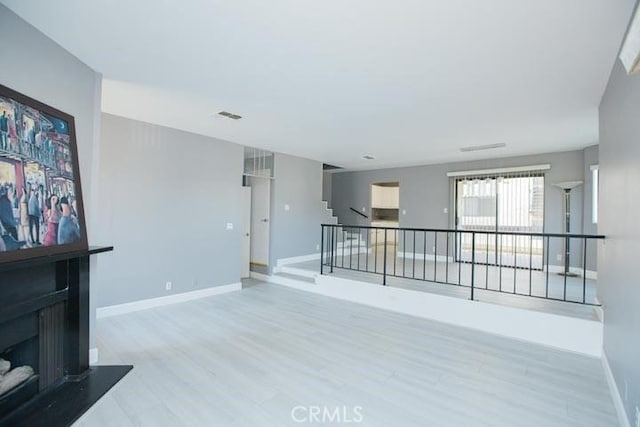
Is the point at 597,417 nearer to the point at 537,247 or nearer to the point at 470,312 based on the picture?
the point at 470,312

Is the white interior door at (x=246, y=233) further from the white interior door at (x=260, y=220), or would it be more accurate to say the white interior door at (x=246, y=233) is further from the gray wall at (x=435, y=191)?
the gray wall at (x=435, y=191)

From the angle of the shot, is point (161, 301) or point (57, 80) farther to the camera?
point (161, 301)

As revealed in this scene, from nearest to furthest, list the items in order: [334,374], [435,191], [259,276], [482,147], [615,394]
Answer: [615,394] → [334,374] → [482,147] → [259,276] → [435,191]

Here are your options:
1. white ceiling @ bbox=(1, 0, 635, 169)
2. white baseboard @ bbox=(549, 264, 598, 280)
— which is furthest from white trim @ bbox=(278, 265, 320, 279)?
white baseboard @ bbox=(549, 264, 598, 280)

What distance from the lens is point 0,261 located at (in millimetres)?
1766

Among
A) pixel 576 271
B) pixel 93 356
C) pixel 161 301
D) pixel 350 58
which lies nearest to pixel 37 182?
pixel 93 356

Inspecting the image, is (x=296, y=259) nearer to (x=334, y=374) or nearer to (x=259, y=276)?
(x=259, y=276)

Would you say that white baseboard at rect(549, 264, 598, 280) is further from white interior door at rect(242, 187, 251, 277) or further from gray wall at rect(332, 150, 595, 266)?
white interior door at rect(242, 187, 251, 277)

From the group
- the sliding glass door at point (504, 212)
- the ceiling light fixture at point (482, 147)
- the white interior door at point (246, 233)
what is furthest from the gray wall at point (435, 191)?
the white interior door at point (246, 233)

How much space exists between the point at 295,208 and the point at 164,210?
2.84 meters

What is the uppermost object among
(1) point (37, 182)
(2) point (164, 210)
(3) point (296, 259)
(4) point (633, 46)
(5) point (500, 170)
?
(5) point (500, 170)

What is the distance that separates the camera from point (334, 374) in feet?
9.12

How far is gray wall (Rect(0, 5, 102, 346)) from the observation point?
2.04m

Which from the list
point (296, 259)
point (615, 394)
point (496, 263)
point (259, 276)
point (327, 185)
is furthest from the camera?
point (327, 185)
